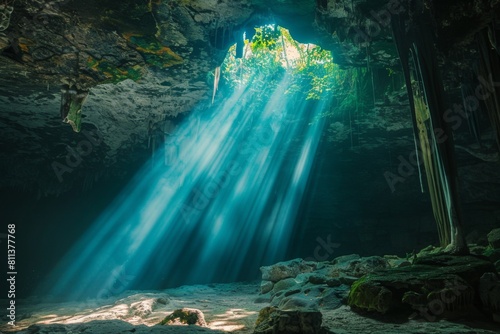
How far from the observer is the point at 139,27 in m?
6.21

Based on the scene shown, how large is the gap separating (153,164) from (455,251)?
1089 centimetres

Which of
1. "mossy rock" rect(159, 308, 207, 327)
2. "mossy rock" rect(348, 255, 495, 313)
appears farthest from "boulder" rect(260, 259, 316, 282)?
"mossy rock" rect(159, 308, 207, 327)

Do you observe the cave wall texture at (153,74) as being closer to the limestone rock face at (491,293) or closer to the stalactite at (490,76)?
the stalactite at (490,76)

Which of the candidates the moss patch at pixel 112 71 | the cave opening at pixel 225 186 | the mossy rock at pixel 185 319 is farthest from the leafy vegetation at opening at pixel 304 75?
the mossy rock at pixel 185 319

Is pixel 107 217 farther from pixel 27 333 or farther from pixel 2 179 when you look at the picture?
pixel 27 333

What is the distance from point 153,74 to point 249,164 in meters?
7.29

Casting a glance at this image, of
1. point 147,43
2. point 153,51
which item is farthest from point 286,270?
point 147,43

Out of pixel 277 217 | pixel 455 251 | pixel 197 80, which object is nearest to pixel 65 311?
pixel 197 80

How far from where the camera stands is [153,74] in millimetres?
7941

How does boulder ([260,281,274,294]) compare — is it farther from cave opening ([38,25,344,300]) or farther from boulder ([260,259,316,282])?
cave opening ([38,25,344,300])

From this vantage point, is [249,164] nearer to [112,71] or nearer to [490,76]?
[112,71]

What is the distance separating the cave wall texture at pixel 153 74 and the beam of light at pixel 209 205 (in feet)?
4.11

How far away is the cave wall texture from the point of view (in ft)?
19.7

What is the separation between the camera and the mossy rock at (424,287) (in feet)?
14.2
